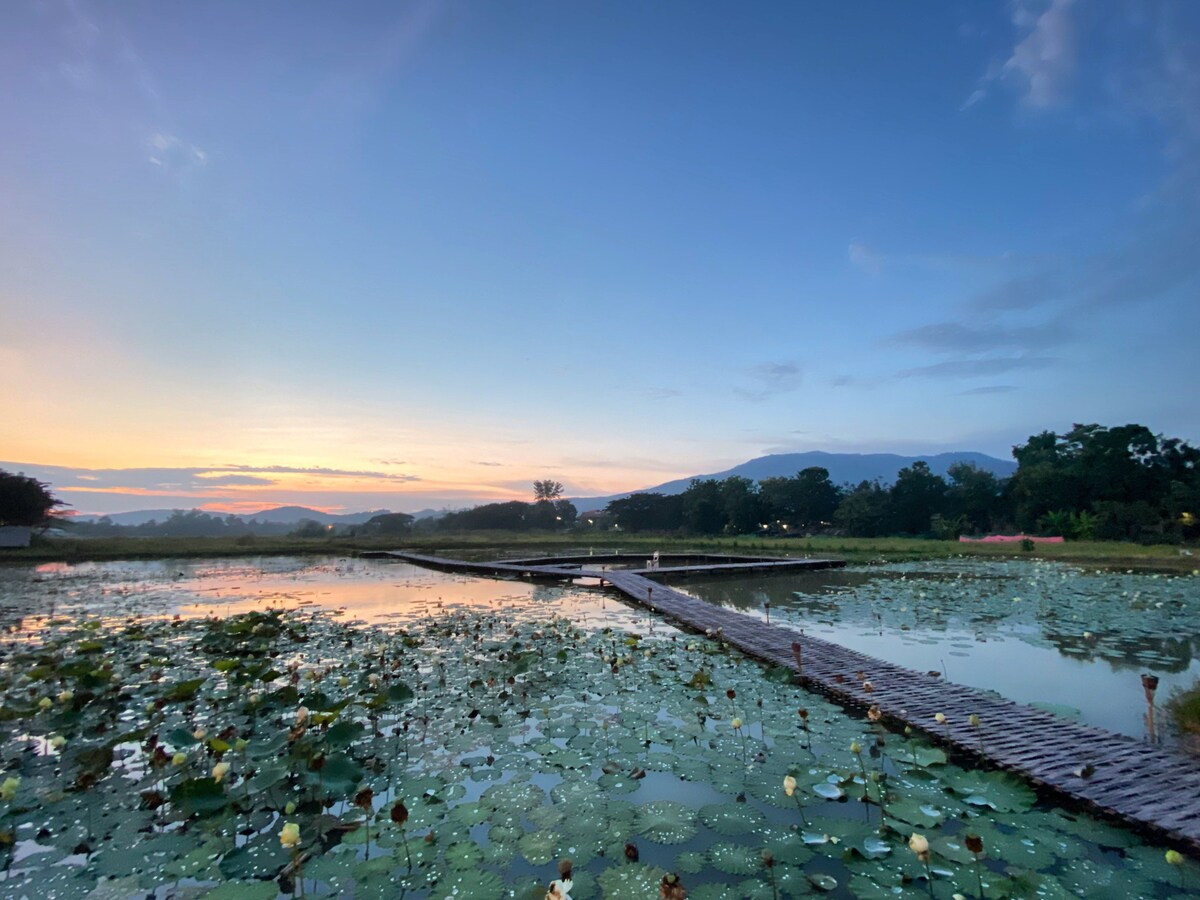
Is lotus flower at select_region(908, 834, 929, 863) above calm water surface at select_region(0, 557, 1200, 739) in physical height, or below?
above

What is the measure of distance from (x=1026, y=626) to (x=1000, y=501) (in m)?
44.4

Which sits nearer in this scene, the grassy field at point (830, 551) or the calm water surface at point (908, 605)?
the calm water surface at point (908, 605)

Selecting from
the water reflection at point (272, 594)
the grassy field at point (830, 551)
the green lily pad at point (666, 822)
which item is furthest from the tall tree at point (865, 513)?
the green lily pad at point (666, 822)

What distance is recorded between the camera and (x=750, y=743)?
497cm

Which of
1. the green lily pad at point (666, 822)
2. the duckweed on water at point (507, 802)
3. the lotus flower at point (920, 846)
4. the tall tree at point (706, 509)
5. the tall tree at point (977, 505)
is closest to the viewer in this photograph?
the lotus flower at point (920, 846)

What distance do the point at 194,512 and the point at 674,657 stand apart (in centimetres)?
14344

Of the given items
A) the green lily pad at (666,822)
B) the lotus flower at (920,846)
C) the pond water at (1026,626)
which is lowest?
the pond water at (1026,626)

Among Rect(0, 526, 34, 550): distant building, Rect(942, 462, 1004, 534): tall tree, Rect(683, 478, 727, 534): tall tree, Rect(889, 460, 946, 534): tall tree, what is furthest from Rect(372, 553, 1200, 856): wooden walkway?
Rect(683, 478, 727, 534): tall tree

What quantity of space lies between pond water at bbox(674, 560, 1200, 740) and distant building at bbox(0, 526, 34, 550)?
38706 millimetres

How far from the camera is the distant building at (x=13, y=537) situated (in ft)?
108

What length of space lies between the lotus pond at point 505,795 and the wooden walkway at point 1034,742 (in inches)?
8.2

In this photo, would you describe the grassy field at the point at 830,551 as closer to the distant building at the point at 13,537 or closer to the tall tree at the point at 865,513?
the distant building at the point at 13,537

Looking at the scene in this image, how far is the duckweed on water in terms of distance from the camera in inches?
120

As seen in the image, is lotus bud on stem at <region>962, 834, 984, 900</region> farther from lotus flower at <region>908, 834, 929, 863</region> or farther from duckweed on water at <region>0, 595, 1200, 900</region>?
lotus flower at <region>908, 834, 929, 863</region>
